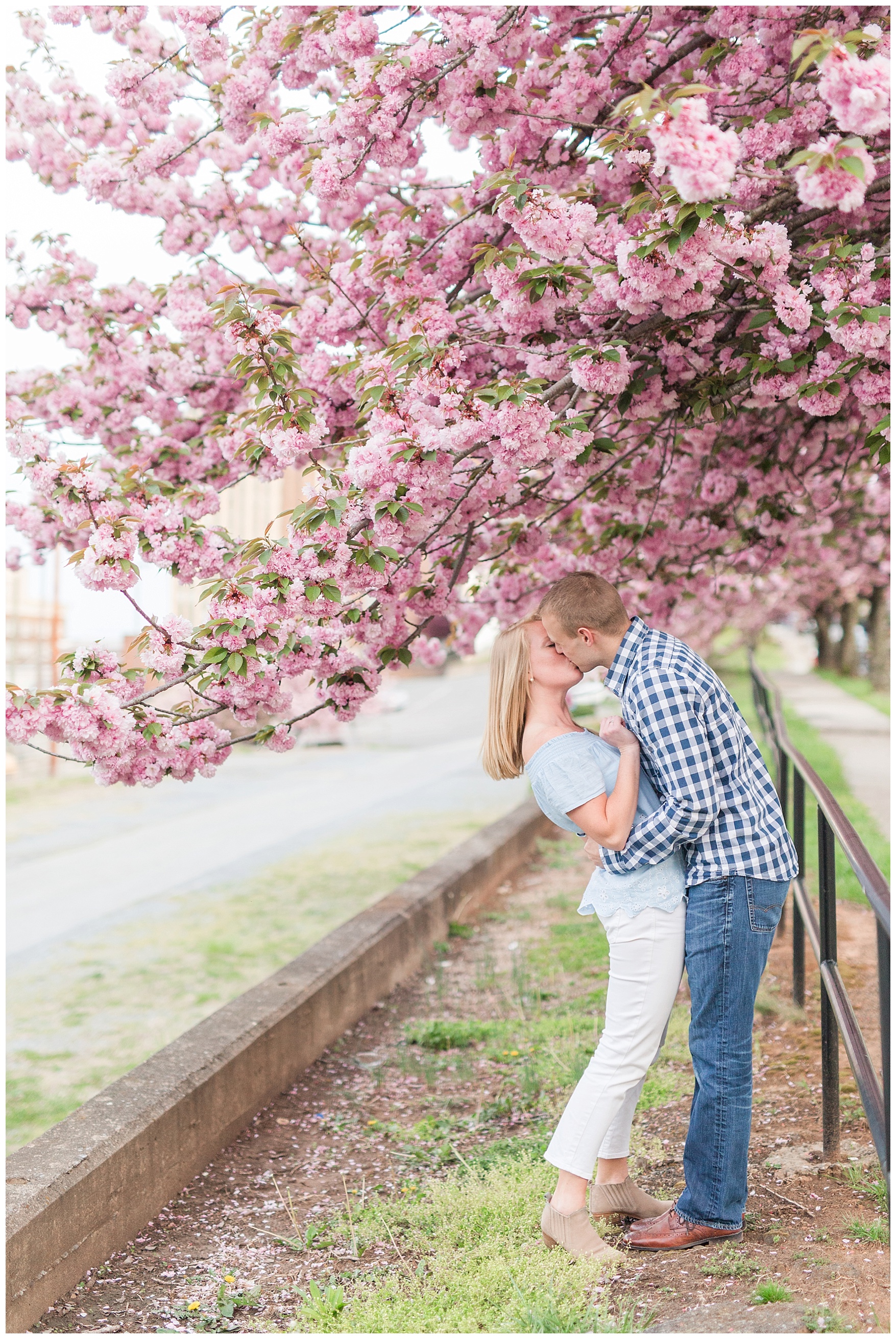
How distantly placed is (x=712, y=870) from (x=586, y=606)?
2.42ft

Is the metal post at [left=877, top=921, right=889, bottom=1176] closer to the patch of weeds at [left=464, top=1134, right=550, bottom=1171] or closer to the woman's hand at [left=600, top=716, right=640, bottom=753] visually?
the woman's hand at [left=600, top=716, right=640, bottom=753]

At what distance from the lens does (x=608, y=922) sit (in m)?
2.88

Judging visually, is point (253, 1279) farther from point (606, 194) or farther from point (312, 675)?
point (606, 194)

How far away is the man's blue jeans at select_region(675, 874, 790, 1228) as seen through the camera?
109 inches

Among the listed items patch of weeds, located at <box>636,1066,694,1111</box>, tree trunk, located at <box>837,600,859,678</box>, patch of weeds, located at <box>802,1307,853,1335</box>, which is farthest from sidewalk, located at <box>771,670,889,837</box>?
patch of weeds, located at <box>802,1307,853,1335</box>

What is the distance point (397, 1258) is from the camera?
120 inches

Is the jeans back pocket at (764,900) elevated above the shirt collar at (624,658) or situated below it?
below

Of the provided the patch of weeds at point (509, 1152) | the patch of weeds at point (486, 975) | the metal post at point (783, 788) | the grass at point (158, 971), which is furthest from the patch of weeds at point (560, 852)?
the patch of weeds at point (509, 1152)

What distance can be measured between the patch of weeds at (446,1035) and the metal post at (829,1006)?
195cm

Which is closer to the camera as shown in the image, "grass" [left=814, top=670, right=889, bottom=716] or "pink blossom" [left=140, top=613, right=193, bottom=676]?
"pink blossom" [left=140, top=613, right=193, bottom=676]

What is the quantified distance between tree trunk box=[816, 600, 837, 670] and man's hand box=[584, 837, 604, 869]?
3032cm

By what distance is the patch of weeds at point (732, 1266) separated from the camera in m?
2.70

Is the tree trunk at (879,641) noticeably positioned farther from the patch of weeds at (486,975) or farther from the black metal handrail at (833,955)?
the black metal handrail at (833,955)

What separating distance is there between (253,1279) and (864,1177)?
68.6 inches
